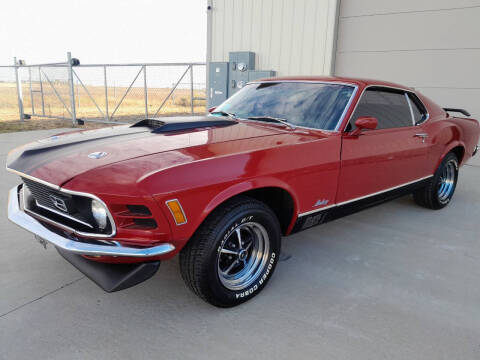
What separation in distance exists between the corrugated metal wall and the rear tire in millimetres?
4475

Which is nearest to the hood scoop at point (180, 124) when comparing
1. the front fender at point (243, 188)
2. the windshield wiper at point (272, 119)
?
the windshield wiper at point (272, 119)

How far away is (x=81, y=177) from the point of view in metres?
2.05

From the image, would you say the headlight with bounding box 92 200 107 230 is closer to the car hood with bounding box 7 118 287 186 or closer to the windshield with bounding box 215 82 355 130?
the car hood with bounding box 7 118 287 186

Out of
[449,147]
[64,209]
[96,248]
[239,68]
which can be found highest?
[239,68]

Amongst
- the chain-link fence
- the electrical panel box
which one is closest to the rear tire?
the electrical panel box

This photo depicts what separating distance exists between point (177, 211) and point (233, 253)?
622 millimetres

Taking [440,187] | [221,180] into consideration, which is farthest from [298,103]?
[440,187]

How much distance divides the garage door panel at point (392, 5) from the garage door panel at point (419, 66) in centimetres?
83

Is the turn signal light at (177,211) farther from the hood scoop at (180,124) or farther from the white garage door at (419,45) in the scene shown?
the white garage door at (419,45)

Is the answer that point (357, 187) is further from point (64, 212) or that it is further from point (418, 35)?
point (418, 35)

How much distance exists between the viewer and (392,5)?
7.68m

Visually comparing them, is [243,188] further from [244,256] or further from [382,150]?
[382,150]

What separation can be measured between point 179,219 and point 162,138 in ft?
2.77

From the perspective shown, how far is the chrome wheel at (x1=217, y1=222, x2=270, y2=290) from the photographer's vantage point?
249 centimetres
